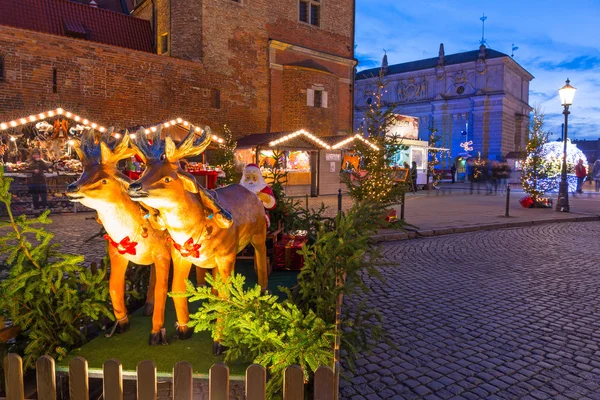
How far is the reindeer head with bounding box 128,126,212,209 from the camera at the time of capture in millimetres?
3105

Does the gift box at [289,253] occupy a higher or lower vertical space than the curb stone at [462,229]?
higher

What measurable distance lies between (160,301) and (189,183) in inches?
41.3

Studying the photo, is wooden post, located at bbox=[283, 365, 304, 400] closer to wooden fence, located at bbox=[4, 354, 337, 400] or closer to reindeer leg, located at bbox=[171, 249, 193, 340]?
wooden fence, located at bbox=[4, 354, 337, 400]

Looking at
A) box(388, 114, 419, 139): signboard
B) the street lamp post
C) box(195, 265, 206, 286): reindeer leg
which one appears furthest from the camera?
box(388, 114, 419, 139): signboard

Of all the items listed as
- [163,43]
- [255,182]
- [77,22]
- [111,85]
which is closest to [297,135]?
[111,85]

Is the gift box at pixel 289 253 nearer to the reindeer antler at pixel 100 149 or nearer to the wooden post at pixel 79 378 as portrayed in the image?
the reindeer antler at pixel 100 149

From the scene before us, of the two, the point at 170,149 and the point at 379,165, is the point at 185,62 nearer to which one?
the point at 379,165

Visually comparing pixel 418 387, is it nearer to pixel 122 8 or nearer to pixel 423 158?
pixel 423 158

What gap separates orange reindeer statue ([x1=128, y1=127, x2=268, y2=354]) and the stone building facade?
160 feet

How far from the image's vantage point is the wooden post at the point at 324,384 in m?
2.37

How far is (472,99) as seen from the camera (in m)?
54.1

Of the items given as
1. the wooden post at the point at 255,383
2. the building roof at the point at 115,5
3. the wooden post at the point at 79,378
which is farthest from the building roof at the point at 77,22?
the wooden post at the point at 255,383

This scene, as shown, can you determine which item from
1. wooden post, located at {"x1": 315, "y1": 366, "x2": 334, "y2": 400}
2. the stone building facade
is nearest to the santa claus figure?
wooden post, located at {"x1": 315, "y1": 366, "x2": 334, "y2": 400}

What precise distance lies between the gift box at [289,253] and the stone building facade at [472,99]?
1809 inches
